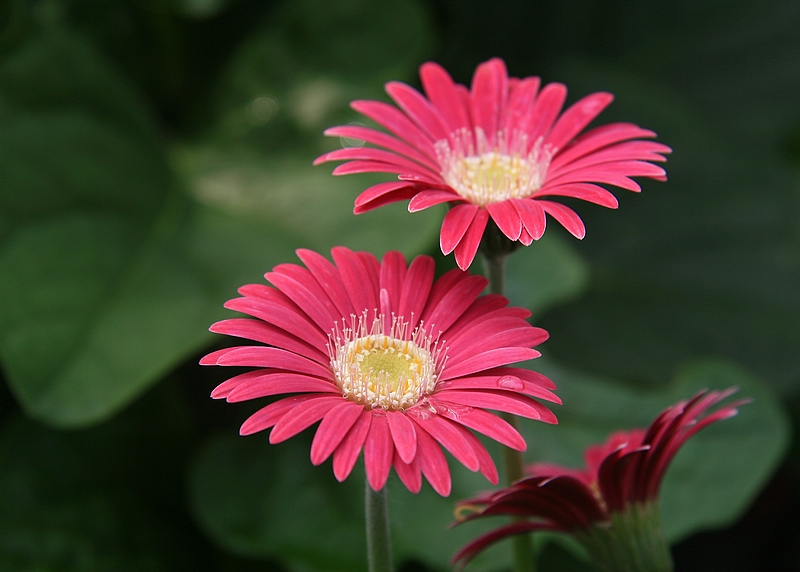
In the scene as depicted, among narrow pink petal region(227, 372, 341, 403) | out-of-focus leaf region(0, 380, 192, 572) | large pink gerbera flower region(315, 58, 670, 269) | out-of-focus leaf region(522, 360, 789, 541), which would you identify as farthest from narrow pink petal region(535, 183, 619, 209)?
out-of-focus leaf region(0, 380, 192, 572)

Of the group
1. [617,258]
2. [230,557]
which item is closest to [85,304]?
[230,557]

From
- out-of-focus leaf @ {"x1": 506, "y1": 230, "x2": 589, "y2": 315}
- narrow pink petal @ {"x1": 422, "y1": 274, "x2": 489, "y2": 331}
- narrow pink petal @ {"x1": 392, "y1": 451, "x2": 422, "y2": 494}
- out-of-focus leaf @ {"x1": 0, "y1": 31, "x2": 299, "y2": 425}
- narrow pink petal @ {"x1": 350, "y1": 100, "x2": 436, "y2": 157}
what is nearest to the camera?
narrow pink petal @ {"x1": 392, "y1": 451, "x2": 422, "y2": 494}

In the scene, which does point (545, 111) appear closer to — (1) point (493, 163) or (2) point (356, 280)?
(1) point (493, 163)

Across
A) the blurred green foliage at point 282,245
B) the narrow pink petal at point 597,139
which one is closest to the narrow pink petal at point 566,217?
the narrow pink petal at point 597,139

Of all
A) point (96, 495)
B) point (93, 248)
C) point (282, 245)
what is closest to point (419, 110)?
point (282, 245)

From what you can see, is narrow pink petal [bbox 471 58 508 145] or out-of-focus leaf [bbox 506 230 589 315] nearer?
narrow pink petal [bbox 471 58 508 145]

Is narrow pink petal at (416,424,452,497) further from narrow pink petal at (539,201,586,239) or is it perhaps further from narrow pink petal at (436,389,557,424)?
narrow pink petal at (539,201,586,239)
